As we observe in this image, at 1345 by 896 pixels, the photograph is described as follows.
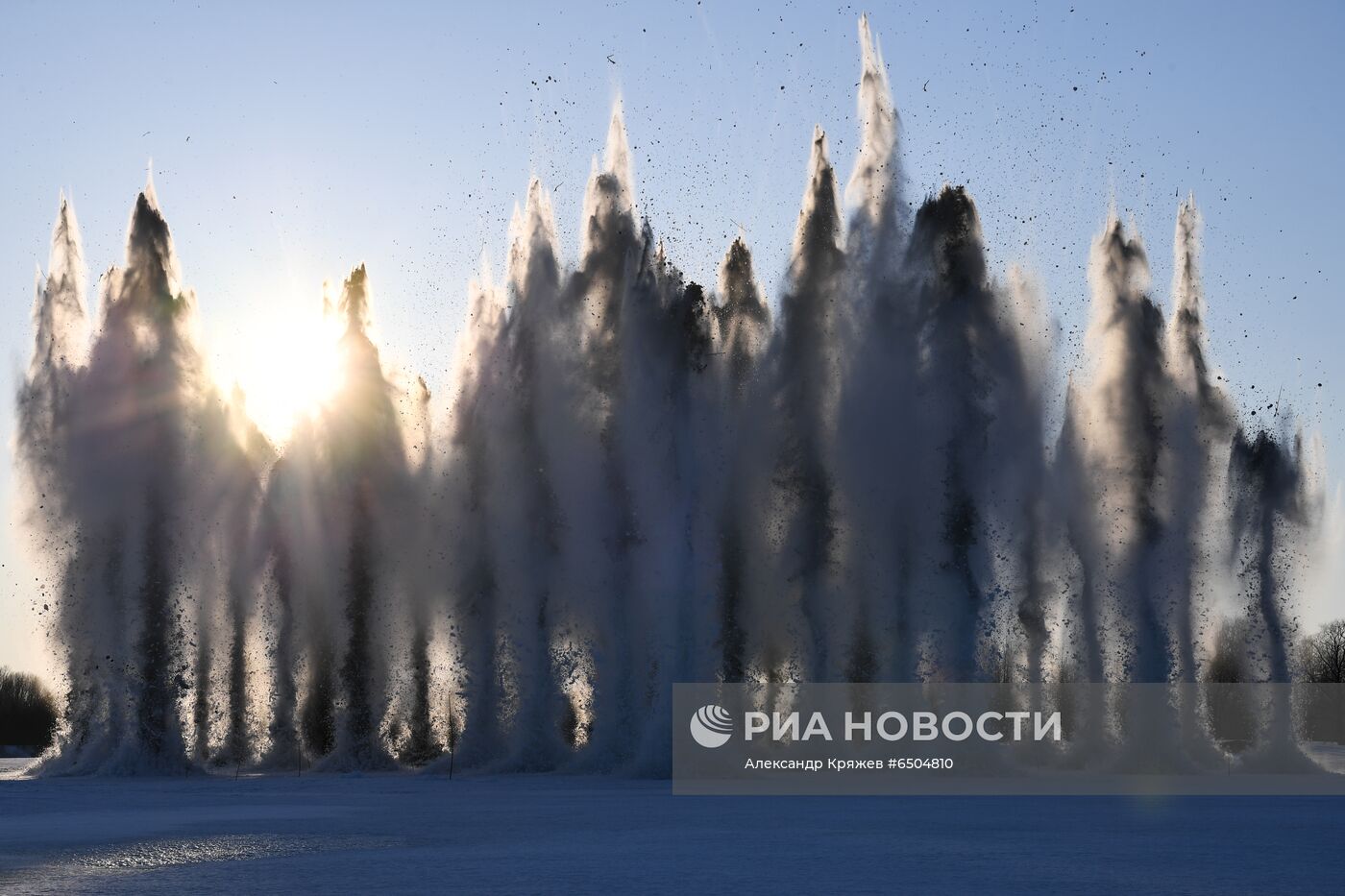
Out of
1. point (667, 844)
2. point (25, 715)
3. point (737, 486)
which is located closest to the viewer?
point (667, 844)

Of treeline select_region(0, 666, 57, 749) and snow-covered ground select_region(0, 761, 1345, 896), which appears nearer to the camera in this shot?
snow-covered ground select_region(0, 761, 1345, 896)

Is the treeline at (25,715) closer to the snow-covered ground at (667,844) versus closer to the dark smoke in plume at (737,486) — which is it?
the dark smoke in plume at (737,486)

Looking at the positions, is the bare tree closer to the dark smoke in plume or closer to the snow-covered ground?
the dark smoke in plume

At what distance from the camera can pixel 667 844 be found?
86.8ft

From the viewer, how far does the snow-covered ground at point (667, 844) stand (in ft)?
70.0

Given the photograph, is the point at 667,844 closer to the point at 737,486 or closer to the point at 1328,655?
the point at 737,486

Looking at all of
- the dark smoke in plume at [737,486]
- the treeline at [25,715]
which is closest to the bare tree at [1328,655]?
the dark smoke in plume at [737,486]

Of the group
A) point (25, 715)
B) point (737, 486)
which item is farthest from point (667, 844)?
point (25, 715)

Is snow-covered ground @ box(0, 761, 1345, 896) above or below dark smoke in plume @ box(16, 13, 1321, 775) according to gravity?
below

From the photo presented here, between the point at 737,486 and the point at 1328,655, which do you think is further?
the point at 1328,655

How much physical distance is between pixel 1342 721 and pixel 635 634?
57.4m

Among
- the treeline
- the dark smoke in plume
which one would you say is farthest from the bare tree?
the treeline

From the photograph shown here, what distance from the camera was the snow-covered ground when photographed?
70.0ft

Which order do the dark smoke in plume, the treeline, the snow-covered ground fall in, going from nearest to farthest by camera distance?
the snow-covered ground → the dark smoke in plume → the treeline
